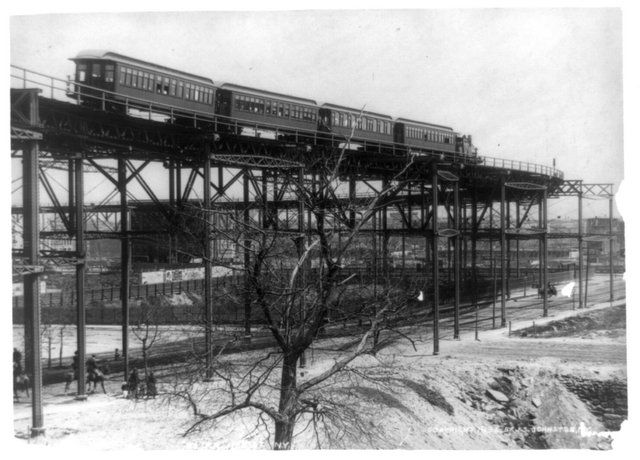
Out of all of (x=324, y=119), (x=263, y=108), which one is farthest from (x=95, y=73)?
(x=324, y=119)

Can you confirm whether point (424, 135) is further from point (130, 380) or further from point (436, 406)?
point (130, 380)

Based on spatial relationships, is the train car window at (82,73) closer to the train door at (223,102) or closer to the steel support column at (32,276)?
the train door at (223,102)

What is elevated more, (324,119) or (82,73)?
(324,119)

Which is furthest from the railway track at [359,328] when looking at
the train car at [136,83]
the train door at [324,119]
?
the train door at [324,119]

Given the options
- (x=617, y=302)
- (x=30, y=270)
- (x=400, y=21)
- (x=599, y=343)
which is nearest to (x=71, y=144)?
(x=30, y=270)

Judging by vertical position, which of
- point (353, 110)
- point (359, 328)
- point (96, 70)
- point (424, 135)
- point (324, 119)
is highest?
point (353, 110)

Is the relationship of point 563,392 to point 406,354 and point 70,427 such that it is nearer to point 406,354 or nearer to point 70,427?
point 406,354
